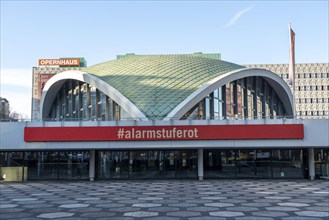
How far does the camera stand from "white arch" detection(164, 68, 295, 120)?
116 feet

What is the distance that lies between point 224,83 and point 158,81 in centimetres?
720

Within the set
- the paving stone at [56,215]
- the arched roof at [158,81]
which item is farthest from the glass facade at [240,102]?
the paving stone at [56,215]

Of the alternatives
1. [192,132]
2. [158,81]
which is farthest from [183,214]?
[158,81]

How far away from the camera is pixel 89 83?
42406 millimetres

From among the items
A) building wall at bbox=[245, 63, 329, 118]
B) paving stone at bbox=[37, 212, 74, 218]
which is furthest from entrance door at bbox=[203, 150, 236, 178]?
building wall at bbox=[245, 63, 329, 118]

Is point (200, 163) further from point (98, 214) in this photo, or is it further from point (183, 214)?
point (98, 214)

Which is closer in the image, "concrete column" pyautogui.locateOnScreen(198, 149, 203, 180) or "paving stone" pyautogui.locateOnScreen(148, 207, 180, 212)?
"paving stone" pyautogui.locateOnScreen(148, 207, 180, 212)

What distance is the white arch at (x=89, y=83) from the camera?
36.0 meters

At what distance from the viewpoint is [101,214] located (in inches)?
528

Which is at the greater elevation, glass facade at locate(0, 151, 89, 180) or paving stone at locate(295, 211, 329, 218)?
glass facade at locate(0, 151, 89, 180)

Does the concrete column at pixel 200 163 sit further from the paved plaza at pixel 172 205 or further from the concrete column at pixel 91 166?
the concrete column at pixel 91 166

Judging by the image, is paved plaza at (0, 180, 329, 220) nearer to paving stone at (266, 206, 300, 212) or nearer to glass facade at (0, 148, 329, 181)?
paving stone at (266, 206, 300, 212)

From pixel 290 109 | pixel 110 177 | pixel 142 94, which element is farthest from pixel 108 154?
pixel 290 109

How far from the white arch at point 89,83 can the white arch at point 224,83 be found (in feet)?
11.8
